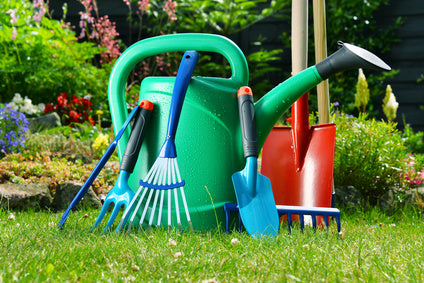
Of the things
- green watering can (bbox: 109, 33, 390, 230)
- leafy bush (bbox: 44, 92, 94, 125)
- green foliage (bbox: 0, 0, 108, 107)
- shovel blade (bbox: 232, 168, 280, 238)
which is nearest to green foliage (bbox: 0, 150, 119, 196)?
green watering can (bbox: 109, 33, 390, 230)

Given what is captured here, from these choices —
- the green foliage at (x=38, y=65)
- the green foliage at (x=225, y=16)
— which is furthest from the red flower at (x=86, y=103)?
the green foliage at (x=225, y=16)

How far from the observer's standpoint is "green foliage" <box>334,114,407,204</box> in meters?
2.42

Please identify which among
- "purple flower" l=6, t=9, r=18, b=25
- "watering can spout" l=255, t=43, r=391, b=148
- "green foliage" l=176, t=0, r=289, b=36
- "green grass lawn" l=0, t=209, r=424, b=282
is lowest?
"green grass lawn" l=0, t=209, r=424, b=282

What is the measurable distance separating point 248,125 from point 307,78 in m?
0.26

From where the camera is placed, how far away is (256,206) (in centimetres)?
140

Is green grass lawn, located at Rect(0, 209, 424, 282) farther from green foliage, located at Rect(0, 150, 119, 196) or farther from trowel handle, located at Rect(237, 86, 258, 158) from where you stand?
green foliage, located at Rect(0, 150, 119, 196)

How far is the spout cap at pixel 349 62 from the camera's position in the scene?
1.41m

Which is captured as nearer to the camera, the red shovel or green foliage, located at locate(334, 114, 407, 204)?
the red shovel

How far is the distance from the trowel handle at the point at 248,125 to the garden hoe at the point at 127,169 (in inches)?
12.2

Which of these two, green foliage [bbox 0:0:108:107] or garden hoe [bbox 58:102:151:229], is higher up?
green foliage [bbox 0:0:108:107]

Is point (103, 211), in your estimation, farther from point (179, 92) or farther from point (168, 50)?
point (168, 50)

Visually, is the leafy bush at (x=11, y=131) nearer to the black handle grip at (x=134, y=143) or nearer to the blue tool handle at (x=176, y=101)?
the black handle grip at (x=134, y=143)

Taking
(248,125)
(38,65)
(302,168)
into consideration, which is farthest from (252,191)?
(38,65)

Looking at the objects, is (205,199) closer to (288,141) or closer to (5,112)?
(288,141)
